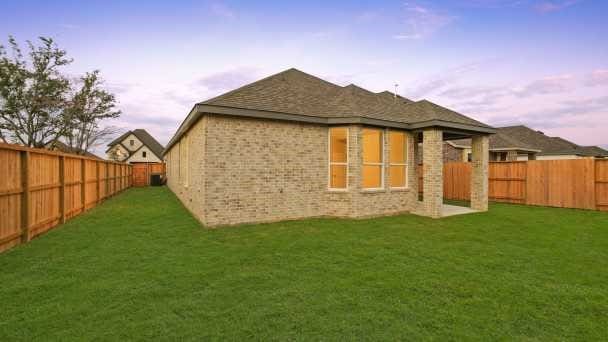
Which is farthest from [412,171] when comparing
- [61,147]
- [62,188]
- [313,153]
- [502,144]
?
[61,147]

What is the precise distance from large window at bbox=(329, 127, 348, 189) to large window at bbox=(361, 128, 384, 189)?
34.0 inches

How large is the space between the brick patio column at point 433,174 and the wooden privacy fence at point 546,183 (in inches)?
248

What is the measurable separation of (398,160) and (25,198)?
35.4 ft

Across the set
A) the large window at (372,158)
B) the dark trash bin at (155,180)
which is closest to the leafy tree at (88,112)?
the dark trash bin at (155,180)

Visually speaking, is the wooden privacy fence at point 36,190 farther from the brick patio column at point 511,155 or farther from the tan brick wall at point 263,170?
the brick patio column at point 511,155

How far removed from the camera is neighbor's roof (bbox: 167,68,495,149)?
8094mm

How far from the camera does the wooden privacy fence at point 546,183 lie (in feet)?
36.1

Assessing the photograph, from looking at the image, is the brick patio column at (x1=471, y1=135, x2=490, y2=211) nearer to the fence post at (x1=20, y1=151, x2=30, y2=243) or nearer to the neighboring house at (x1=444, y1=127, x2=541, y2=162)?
the neighboring house at (x1=444, y1=127, x2=541, y2=162)

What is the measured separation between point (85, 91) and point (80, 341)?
31.5m

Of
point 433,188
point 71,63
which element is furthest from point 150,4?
point 71,63

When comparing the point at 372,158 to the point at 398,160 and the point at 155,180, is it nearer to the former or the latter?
the point at 398,160

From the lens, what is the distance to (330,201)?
9242 mm

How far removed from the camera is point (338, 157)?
378 inches

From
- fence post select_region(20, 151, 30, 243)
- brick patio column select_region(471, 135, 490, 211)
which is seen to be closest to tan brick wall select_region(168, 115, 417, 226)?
brick patio column select_region(471, 135, 490, 211)
